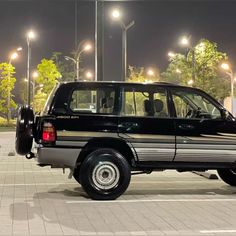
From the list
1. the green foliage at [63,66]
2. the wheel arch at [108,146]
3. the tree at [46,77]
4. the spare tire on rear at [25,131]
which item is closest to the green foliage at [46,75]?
the tree at [46,77]

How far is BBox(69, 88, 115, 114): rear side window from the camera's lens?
9219mm

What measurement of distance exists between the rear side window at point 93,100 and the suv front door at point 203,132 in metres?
1.10

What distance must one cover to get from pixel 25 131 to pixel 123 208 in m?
2.10

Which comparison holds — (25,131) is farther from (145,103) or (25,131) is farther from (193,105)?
(193,105)

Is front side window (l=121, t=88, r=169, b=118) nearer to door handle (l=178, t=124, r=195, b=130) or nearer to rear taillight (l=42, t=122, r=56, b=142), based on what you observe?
door handle (l=178, t=124, r=195, b=130)

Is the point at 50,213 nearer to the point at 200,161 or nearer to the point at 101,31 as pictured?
the point at 200,161

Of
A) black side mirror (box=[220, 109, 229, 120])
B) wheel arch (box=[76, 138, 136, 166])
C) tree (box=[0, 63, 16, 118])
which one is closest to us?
wheel arch (box=[76, 138, 136, 166])

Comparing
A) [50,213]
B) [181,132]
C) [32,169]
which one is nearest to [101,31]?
[32,169]

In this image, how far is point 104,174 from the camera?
909cm

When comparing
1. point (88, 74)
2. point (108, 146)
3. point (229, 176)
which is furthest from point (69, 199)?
point (88, 74)

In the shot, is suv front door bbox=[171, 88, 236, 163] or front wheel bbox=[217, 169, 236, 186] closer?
suv front door bbox=[171, 88, 236, 163]

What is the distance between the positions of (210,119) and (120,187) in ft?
6.23

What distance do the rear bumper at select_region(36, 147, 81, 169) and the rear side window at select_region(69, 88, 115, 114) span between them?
27.4 inches

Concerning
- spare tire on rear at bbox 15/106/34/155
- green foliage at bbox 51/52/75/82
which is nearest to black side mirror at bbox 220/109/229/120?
spare tire on rear at bbox 15/106/34/155
